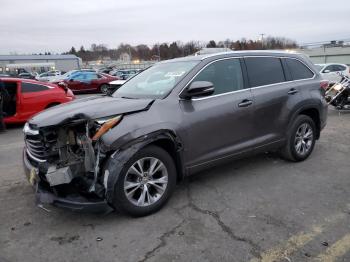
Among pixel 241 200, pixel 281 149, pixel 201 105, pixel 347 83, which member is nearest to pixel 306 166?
pixel 281 149

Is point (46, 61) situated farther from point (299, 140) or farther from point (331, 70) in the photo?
point (299, 140)

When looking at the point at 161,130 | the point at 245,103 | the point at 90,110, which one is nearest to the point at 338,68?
the point at 245,103

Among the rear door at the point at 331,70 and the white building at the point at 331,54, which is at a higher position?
the white building at the point at 331,54

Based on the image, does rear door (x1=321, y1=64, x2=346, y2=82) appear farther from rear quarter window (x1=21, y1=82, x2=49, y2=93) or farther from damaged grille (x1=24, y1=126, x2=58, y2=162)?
damaged grille (x1=24, y1=126, x2=58, y2=162)

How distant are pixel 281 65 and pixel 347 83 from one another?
21.3ft

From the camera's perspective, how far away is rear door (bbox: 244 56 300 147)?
5070 mm

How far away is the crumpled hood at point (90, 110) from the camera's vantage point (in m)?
3.81

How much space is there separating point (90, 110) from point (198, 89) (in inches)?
49.9

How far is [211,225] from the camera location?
379 centimetres

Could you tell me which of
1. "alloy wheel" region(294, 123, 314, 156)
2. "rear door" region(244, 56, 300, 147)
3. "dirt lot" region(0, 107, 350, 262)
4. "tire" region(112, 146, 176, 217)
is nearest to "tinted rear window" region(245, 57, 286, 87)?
"rear door" region(244, 56, 300, 147)

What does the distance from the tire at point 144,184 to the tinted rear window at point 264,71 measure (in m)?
1.88

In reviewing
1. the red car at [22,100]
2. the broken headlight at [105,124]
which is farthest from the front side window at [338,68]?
the broken headlight at [105,124]

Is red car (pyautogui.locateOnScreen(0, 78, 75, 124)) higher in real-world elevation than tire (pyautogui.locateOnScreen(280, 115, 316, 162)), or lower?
higher

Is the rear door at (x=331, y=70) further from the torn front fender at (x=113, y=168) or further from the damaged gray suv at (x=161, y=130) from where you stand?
the torn front fender at (x=113, y=168)
